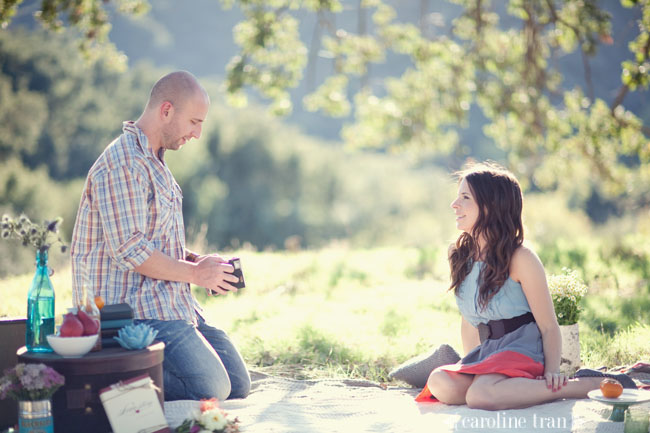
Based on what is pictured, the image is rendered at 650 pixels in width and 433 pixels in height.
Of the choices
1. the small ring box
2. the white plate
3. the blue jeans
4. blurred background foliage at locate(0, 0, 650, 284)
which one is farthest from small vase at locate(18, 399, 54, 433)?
blurred background foliage at locate(0, 0, 650, 284)

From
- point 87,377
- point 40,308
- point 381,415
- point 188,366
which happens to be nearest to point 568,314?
point 381,415

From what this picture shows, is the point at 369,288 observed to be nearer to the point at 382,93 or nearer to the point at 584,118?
the point at 584,118

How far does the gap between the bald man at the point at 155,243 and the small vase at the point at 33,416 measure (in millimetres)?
584

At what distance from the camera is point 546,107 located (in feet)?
35.1

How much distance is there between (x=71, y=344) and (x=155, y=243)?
805 mm

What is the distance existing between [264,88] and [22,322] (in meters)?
7.40

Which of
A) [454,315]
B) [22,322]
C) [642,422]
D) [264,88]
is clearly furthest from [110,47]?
[642,422]

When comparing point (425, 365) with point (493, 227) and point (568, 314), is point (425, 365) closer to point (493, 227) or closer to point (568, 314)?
point (568, 314)

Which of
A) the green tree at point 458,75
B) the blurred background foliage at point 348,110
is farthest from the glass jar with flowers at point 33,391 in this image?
the green tree at point 458,75

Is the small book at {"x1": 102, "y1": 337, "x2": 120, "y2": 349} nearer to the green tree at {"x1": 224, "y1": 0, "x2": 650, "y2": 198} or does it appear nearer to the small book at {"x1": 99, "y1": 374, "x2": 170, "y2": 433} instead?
the small book at {"x1": 99, "y1": 374, "x2": 170, "y2": 433}

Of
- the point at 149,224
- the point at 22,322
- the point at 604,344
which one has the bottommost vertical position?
the point at 604,344

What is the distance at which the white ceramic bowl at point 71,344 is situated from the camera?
113 inches

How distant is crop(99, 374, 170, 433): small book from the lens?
9.30 feet

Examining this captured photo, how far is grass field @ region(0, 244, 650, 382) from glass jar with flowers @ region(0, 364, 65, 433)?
2034mm
